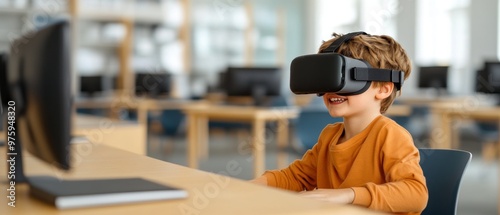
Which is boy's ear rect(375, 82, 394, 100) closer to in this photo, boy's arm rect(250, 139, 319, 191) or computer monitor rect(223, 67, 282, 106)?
boy's arm rect(250, 139, 319, 191)

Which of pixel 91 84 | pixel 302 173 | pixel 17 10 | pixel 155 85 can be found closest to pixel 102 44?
pixel 91 84

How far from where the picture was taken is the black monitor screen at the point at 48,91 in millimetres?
1022

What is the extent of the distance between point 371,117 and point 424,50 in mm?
8271

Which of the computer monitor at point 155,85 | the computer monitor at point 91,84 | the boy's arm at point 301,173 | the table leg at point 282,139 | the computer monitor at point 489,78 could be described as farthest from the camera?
the computer monitor at point 91,84

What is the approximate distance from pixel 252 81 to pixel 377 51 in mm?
4224

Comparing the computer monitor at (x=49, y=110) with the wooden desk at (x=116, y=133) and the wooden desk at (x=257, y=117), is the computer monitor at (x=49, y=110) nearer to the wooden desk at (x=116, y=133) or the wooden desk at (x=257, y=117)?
the wooden desk at (x=116, y=133)

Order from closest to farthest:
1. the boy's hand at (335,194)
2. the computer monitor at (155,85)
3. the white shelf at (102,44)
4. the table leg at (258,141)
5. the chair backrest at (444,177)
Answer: the boy's hand at (335,194) → the chair backrest at (444,177) → the table leg at (258,141) → the computer monitor at (155,85) → the white shelf at (102,44)

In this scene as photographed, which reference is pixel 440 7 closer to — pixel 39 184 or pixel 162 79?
pixel 162 79

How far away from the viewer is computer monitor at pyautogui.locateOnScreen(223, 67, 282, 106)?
5.72m

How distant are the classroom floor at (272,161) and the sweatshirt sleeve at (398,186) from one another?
4.46 feet

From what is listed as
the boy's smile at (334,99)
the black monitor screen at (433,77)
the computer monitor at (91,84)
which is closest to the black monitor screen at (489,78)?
the black monitor screen at (433,77)

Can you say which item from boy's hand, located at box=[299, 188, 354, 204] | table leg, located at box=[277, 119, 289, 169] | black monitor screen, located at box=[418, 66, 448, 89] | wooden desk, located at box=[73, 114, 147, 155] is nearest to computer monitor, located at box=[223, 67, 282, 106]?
table leg, located at box=[277, 119, 289, 169]

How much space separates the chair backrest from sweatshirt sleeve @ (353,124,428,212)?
0.17 meters

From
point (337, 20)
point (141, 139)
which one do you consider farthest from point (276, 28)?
point (141, 139)
